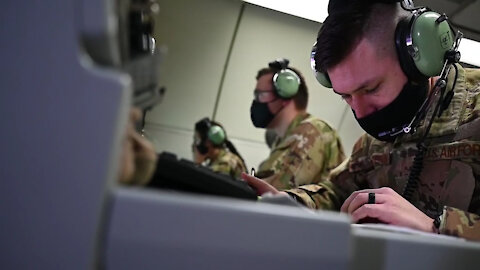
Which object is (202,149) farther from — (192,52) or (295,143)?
(295,143)

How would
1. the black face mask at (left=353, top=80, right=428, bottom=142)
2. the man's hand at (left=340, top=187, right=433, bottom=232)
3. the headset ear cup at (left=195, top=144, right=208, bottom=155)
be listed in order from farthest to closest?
1. the headset ear cup at (left=195, top=144, right=208, bottom=155)
2. the black face mask at (left=353, top=80, right=428, bottom=142)
3. the man's hand at (left=340, top=187, right=433, bottom=232)

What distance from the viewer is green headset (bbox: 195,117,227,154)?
4.12m

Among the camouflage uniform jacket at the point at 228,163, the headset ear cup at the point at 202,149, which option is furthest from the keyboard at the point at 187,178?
the headset ear cup at the point at 202,149

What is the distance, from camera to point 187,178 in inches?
16.9

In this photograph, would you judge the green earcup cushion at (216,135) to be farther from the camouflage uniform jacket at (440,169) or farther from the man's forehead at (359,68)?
the man's forehead at (359,68)

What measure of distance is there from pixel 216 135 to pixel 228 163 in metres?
0.48

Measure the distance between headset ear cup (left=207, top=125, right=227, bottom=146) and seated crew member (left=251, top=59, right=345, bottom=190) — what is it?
3.59 ft

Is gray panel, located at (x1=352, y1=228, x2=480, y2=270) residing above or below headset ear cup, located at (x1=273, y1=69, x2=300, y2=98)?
below

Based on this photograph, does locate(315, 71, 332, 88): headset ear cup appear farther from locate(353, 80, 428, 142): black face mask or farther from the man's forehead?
locate(353, 80, 428, 142): black face mask

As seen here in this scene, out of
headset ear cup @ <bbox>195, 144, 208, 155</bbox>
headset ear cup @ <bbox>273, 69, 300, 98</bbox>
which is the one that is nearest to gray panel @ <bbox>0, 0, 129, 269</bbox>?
headset ear cup @ <bbox>273, 69, 300, 98</bbox>

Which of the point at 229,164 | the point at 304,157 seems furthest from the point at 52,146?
the point at 229,164

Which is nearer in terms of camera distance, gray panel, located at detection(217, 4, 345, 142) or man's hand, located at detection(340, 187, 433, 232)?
man's hand, located at detection(340, 187, 433, 232)

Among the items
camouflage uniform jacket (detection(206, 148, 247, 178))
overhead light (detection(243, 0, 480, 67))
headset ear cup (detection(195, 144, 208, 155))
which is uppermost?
overhead light (detection(243, 0, 480, 67))

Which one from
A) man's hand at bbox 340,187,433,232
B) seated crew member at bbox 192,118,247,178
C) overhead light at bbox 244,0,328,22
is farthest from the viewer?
seated crew member at bbox 192,118,247,178
